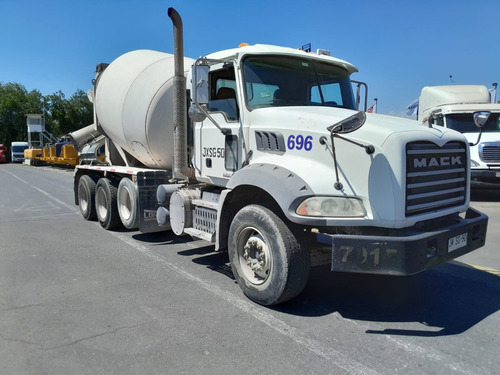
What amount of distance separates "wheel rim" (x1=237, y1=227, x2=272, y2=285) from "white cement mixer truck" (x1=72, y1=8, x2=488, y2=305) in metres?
0.01

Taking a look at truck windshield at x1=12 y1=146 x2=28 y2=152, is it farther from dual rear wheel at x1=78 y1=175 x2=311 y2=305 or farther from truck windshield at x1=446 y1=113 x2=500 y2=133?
dual rear wheel at x1=78 y1=175 x2=311 y2=305

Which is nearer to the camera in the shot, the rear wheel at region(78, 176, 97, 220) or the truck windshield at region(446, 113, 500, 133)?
the rear wheel at region(78, 176, 97, 220)

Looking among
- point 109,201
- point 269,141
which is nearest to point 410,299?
point 269,141

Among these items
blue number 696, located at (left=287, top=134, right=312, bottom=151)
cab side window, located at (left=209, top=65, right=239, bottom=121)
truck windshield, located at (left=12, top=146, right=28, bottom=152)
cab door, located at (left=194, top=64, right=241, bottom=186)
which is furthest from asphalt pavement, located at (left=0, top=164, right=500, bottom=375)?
truck windshield, located at (left=12, top=146, right=28, bottom=152)

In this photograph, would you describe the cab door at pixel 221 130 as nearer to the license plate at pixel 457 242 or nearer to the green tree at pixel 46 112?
the license plate at pixel 457 242

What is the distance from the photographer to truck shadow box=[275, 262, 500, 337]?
3967mm

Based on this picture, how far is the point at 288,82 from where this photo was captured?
16.1 ft

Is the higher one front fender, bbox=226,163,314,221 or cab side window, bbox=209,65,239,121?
cab side window, bbox=209,65,239,121

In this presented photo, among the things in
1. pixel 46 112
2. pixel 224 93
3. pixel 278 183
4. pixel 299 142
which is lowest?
pixel 278 183

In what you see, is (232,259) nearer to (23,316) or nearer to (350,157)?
(350,157)

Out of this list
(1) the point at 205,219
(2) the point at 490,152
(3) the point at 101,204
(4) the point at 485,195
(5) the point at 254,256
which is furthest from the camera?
(4) the point at 485,195

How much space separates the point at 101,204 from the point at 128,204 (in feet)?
4.26

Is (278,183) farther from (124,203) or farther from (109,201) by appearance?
(109,201)

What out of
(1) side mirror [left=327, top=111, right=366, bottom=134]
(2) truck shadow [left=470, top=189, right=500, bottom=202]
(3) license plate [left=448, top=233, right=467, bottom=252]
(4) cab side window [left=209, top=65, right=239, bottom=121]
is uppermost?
(4) cab side window [left=209, top=65, right=239, bottom=121]
